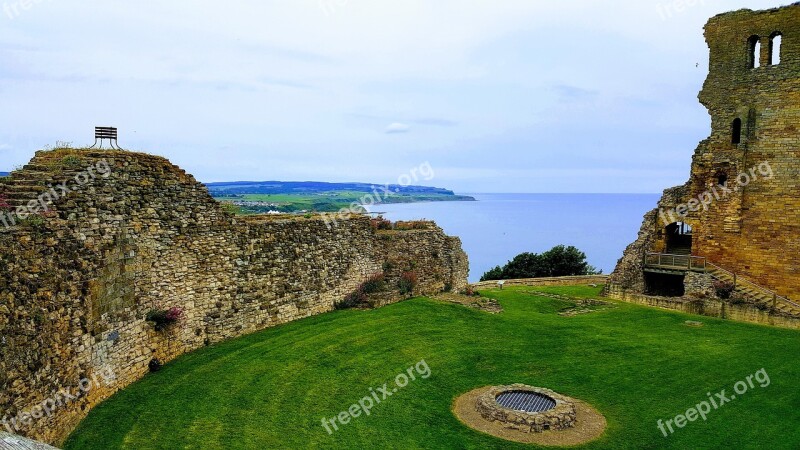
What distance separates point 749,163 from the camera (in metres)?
25.8

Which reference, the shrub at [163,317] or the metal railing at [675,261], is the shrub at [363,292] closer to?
the shrub at [163,317]

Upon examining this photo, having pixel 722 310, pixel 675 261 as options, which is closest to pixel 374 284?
pixel 722 310

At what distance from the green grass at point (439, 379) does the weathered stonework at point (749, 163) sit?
7546 millimetres

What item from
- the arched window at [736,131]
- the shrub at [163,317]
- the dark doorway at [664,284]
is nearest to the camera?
the shrub at [163,317]

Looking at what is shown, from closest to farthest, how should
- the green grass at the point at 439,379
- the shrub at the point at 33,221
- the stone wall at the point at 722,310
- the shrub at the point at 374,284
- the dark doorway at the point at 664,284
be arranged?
the shrub at the point at 33,221 < the green grass at the point at 439,379 < the stone wall at the point at 722,310 < the shrub at the point at 374,284 < the dark doorway at the point at 664,284

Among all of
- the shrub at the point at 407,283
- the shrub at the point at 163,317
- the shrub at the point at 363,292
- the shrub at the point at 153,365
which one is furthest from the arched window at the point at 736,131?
the shrub at the point at 153,365

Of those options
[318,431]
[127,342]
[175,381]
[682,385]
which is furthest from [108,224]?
[682,385]

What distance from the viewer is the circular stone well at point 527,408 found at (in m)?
11.5

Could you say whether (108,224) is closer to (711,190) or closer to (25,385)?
(25,385)

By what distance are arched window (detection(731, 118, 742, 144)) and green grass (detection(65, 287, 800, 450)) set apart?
34.8 ft

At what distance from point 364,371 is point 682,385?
775 cm

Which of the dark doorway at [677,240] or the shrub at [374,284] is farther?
the dark doorway at [677,240]

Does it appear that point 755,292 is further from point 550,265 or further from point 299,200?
point 299,200

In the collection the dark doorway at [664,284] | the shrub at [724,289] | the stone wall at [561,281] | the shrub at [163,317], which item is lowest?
the stone wall at [561,281]
